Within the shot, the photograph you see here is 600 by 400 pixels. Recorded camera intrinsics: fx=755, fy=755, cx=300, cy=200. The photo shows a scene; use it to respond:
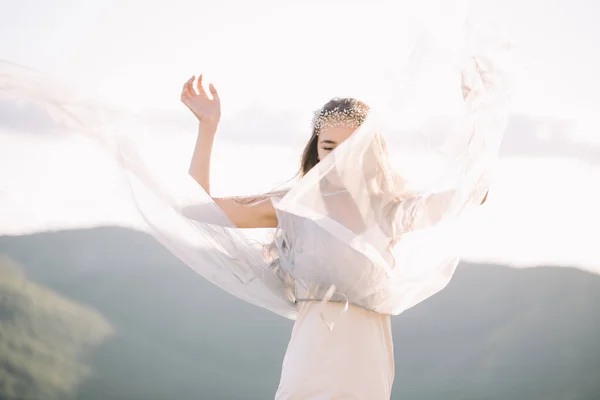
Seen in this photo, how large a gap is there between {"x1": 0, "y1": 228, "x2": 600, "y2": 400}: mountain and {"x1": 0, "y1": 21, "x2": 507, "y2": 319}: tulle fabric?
363 centimetres

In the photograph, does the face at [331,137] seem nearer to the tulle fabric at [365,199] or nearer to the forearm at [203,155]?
the tulle fabric at [365,199]

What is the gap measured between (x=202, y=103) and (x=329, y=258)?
0.40 metres

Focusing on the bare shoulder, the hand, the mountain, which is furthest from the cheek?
the mountain

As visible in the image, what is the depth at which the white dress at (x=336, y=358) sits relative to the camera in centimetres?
141

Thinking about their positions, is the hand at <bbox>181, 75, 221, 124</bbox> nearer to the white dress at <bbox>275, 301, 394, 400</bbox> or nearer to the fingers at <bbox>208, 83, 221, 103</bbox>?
the fingers at <bbox>208, 83, 221, 103</bbox>

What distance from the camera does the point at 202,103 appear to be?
152 cm

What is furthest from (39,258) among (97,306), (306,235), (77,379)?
(306,235)

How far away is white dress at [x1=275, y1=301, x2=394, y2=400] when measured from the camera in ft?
4.62

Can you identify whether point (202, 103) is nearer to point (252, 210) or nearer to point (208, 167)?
point (208, 167)

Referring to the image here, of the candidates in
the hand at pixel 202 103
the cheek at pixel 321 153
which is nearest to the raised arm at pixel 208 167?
the hand at pixel 202 103

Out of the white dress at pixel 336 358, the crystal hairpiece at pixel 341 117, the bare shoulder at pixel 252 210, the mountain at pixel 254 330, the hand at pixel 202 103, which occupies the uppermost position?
the hand at pixel 202 103

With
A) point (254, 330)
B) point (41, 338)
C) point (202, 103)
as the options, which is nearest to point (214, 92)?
→ point (202, 103)

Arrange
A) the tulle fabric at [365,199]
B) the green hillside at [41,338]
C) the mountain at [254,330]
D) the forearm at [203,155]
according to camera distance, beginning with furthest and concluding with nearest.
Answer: the mountain at [254,330]
the green hillside at [41,338]
the forearm at [203,155]
the tulle fabric at [365,199]

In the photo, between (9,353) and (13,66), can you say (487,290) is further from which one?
(13,66)
